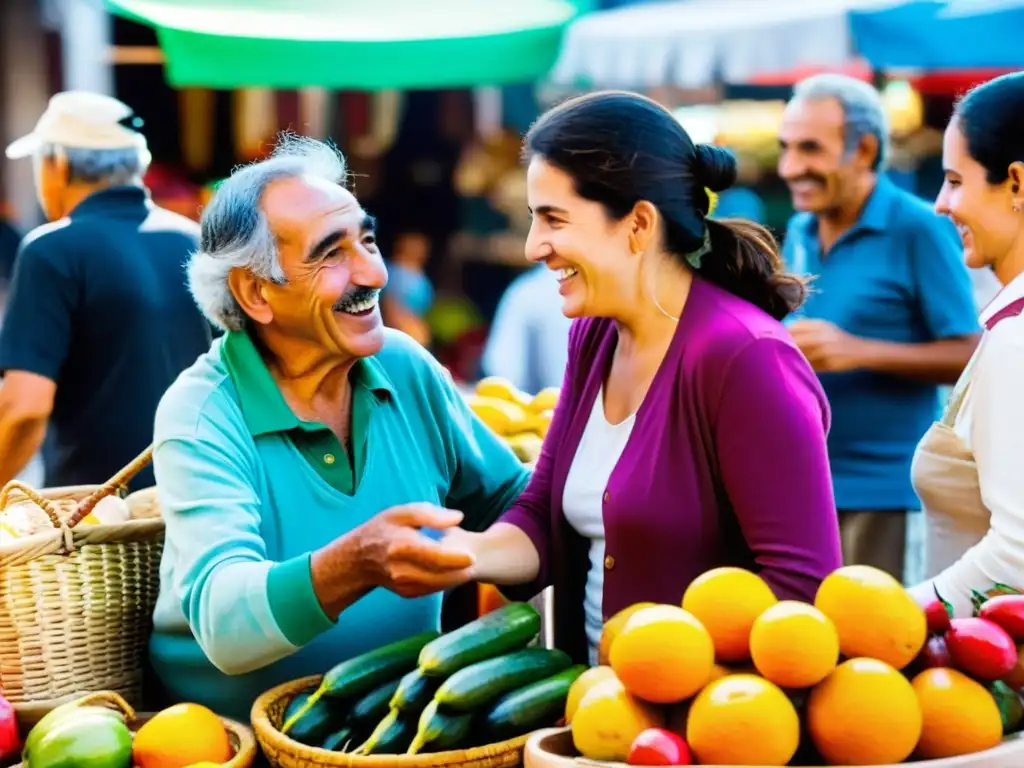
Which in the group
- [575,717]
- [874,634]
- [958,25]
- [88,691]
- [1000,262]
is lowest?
[88,691]

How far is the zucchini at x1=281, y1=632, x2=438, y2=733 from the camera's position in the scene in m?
2.11

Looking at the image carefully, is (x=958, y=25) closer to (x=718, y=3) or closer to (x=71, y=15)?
(x=718, y=3)

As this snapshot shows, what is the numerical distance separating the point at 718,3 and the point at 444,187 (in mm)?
4007

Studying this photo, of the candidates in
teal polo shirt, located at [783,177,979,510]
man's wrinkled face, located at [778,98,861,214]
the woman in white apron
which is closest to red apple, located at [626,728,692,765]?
the woman in white apron

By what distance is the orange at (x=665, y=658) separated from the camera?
174 cm

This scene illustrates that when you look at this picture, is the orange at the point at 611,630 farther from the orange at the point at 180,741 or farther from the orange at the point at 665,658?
the orange at the point at 180,741

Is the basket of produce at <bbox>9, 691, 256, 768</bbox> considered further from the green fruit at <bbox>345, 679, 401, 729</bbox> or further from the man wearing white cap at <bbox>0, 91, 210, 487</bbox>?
the man wearing white cap at <bbox>0, 91, 210, 487</bbox>

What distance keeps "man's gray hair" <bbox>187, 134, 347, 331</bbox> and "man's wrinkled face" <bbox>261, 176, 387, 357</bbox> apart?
0.8 inches

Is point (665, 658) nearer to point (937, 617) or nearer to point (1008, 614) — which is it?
point (937, 617)

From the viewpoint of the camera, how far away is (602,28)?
8453 millimetres

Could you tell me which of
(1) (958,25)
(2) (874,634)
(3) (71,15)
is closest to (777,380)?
(2) (874,634)

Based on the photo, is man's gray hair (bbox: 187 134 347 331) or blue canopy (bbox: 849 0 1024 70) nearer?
man's gray hair (bbox: 187 134 347 331)

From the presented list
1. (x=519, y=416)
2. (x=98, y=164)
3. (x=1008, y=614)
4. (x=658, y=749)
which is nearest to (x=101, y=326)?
(x=98, y=164)

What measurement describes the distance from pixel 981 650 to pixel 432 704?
0.79 m
